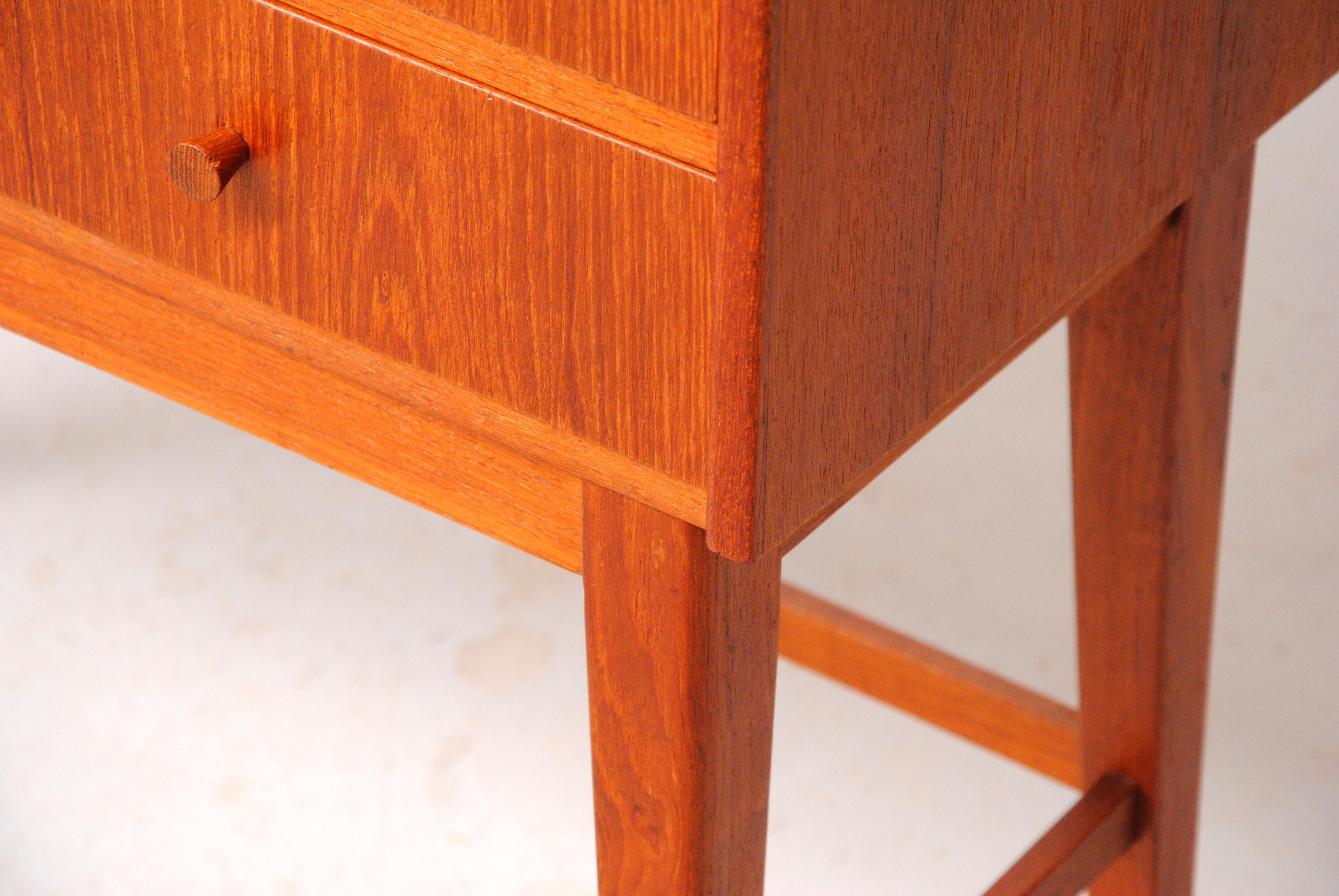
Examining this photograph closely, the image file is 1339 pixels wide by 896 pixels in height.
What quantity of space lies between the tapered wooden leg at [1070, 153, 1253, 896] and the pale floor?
0.23 m

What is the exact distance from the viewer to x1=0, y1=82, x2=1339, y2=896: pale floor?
1.22m

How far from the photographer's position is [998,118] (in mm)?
568

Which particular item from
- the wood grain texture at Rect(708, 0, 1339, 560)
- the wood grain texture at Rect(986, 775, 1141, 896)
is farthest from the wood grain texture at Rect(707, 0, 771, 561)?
the wood grain texture at Rect(986, 775, 1141, 896)

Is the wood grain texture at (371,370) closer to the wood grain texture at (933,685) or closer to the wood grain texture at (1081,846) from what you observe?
the wood grain texture at (1081,846)

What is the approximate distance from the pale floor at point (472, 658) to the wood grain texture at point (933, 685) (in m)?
0.13

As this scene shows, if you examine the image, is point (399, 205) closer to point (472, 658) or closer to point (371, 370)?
point (371, 370)

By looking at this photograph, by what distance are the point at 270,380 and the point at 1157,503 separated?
18.5 inches

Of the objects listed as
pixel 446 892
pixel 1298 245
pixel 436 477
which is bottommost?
pixel 446 892

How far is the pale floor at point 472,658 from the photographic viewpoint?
1.22m

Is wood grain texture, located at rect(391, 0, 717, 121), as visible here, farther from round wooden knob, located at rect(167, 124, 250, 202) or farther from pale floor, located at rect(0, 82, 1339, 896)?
pale floor, located at rect(0, 82, 1339, 896)

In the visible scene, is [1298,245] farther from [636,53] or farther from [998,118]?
[636,53]

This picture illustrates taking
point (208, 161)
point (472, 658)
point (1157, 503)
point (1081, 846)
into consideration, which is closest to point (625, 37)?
point (208, 161)

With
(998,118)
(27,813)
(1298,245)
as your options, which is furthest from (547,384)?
(1298,245)

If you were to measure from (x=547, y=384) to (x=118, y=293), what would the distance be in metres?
0.23
